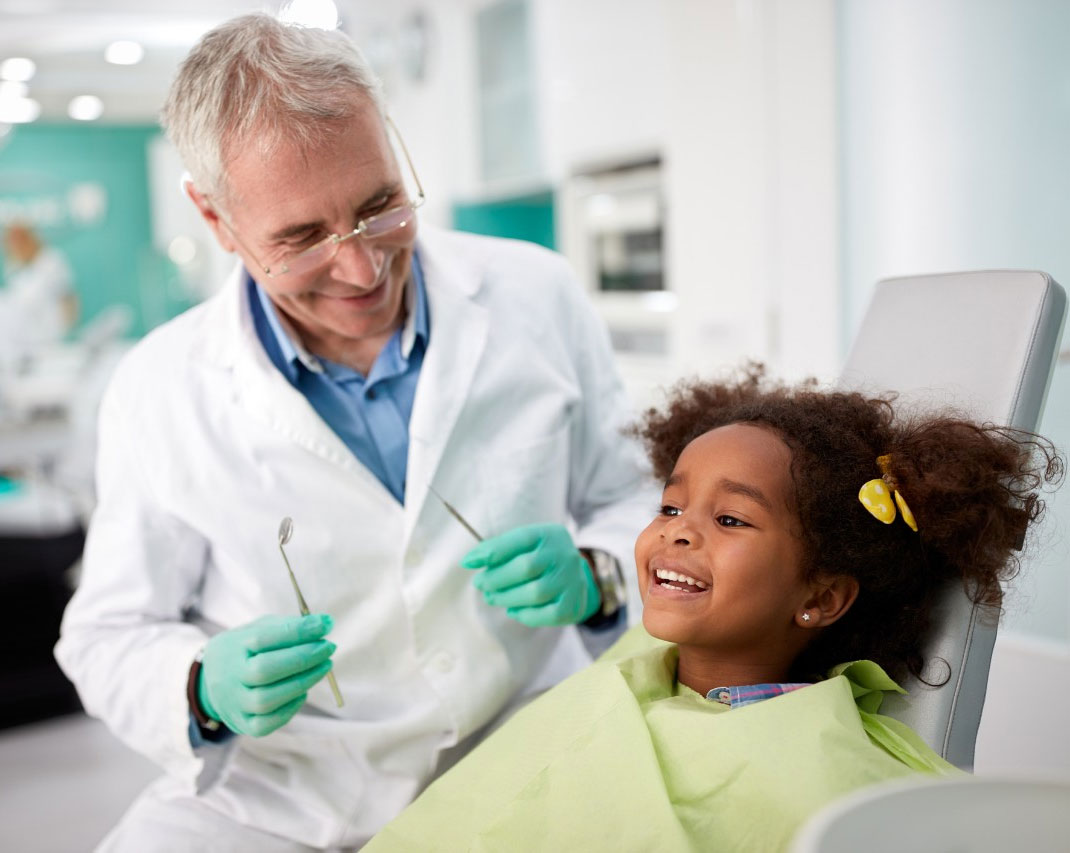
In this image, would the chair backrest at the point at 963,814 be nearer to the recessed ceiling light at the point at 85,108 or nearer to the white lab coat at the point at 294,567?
the white lab coat at the point at 294,567

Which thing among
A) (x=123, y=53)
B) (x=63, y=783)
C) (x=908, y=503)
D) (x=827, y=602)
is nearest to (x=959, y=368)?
(x=908, y=503)

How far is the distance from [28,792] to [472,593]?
1.98 metres

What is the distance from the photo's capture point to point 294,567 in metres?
1.31

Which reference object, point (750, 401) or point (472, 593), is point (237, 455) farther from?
point (750, 401)

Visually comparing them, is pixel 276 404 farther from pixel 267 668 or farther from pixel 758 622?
pixel 758 622

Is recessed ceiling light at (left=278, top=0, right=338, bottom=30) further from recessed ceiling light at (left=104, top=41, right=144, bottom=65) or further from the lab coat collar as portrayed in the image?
recessed ceiling light at (left=104, top=41, right=144, bottom=65)

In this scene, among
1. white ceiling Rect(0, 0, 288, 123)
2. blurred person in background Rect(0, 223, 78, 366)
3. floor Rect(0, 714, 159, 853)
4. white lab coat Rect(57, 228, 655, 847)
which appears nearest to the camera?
white lab coat Rect(57, 228, 655, 847)

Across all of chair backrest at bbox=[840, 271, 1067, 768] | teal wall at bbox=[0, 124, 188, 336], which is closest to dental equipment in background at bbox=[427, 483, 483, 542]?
chair backrest at bbox=[840, 271, 1067, 768]

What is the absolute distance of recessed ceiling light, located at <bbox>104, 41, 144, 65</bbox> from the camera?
4539 millimetres

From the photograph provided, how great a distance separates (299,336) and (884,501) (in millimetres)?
794

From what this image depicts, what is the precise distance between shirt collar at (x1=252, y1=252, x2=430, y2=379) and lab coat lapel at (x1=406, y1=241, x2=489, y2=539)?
0.01 m

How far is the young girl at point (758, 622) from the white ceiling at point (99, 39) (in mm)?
Result: 3279

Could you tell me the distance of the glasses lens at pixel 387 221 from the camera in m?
1.26

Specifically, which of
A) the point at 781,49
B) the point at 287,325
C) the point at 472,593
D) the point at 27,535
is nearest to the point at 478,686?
the point at 472,593
